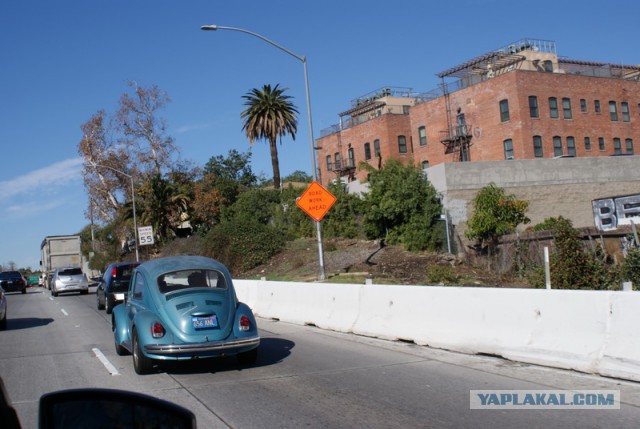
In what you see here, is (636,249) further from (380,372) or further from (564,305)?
(380,372)

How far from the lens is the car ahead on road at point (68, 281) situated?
3422cm

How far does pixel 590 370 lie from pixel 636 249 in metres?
10.8

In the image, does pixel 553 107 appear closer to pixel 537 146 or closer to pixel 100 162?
pixel 537 146

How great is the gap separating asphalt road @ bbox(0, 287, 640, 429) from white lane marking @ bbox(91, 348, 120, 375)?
21 mm

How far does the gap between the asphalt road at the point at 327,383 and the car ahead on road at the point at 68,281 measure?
2225cm

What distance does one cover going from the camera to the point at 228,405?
7.47 metres

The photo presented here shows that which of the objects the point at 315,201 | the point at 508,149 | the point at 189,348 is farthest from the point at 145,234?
the point at 189,348

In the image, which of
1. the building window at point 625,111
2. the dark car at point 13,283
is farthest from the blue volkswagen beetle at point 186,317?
the building window at point 625,111

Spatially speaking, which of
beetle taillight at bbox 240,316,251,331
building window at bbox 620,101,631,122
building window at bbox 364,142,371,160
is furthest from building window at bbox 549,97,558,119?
beetle taillight at bbox 240,316,251,331

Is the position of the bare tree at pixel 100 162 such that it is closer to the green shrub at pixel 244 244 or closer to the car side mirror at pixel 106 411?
the green shrub at pixel 244 244

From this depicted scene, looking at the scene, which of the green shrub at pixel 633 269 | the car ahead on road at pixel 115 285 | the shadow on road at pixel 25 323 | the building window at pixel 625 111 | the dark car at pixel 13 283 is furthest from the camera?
the building window at pixel 625 111

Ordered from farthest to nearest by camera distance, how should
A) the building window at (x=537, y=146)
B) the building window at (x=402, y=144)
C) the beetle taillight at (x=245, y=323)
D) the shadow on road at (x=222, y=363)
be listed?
the building window at (x=402, y=144), the building window at (x=537, y=146), the shadow on road at (x=222, y=363), the beetle taillight at (x=245, y=323)

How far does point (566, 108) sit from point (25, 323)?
1621 inches

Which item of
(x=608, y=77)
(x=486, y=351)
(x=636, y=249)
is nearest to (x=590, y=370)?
(x=486, y=351)
